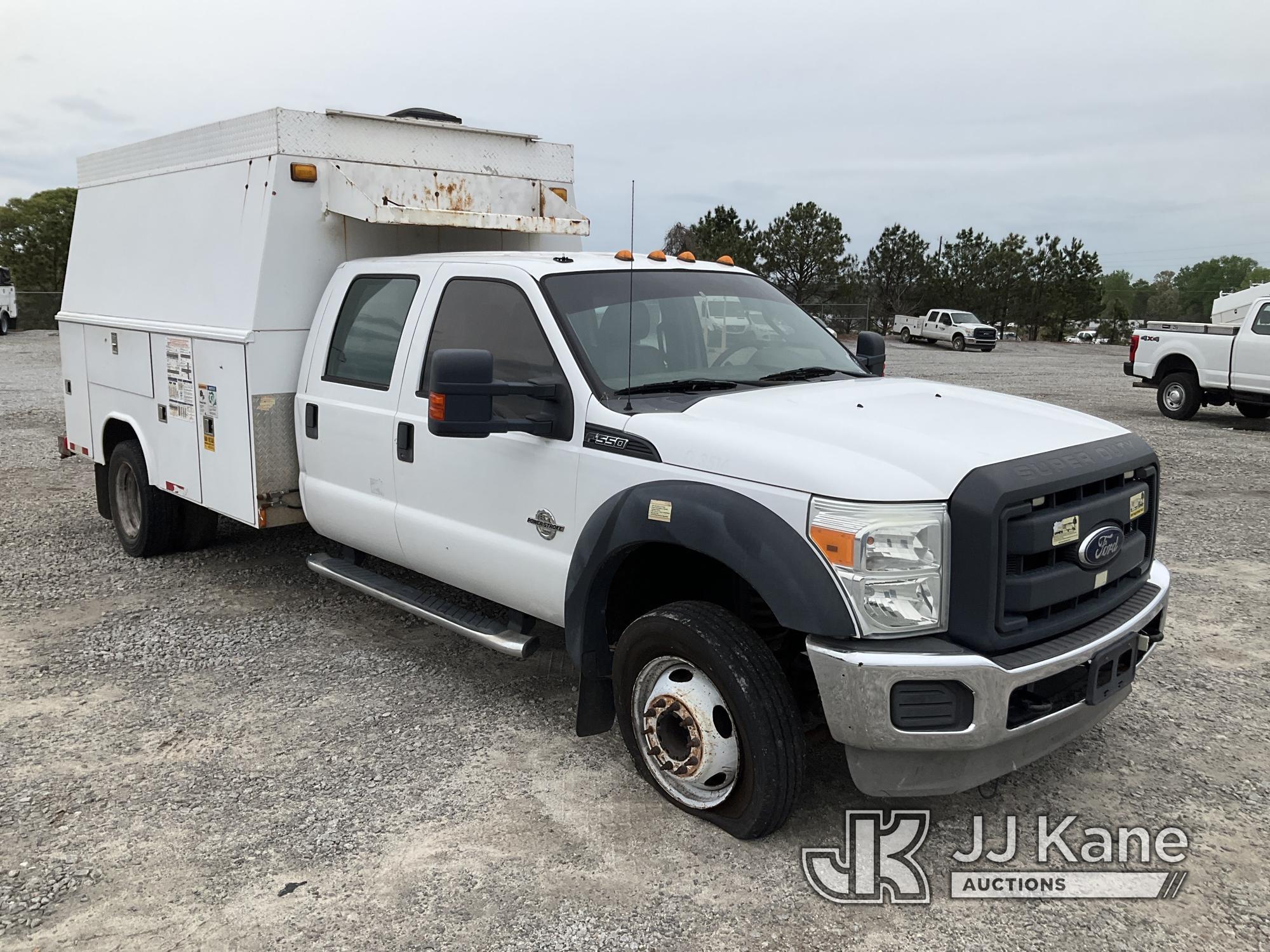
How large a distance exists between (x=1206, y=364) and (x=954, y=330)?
23938 mm

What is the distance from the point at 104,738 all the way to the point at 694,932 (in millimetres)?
2709

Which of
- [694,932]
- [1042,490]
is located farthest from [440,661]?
[1042,490]

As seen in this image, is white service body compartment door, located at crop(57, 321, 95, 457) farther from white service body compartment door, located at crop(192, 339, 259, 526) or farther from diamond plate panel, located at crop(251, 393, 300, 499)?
diamond plate panel, located at crop(251, 393, 300, 499)

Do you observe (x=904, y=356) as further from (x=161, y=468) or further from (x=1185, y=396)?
(x=161, y=468)

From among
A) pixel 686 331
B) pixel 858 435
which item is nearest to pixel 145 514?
pixel 686 331

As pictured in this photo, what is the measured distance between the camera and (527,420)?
4.11 meters

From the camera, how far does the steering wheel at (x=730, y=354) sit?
445 centimetres

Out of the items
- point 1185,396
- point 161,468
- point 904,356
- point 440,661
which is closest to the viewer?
point 440,661

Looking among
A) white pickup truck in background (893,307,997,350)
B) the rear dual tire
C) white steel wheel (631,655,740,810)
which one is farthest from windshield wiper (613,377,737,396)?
white pickup truck in background (893,307,997,350)

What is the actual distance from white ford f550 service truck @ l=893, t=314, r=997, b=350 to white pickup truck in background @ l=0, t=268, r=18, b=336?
32897 mm

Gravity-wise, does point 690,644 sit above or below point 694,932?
above

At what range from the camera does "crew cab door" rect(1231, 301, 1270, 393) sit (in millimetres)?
15070

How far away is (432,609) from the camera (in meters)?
4.89

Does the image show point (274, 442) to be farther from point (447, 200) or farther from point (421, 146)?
point (421, 146)
